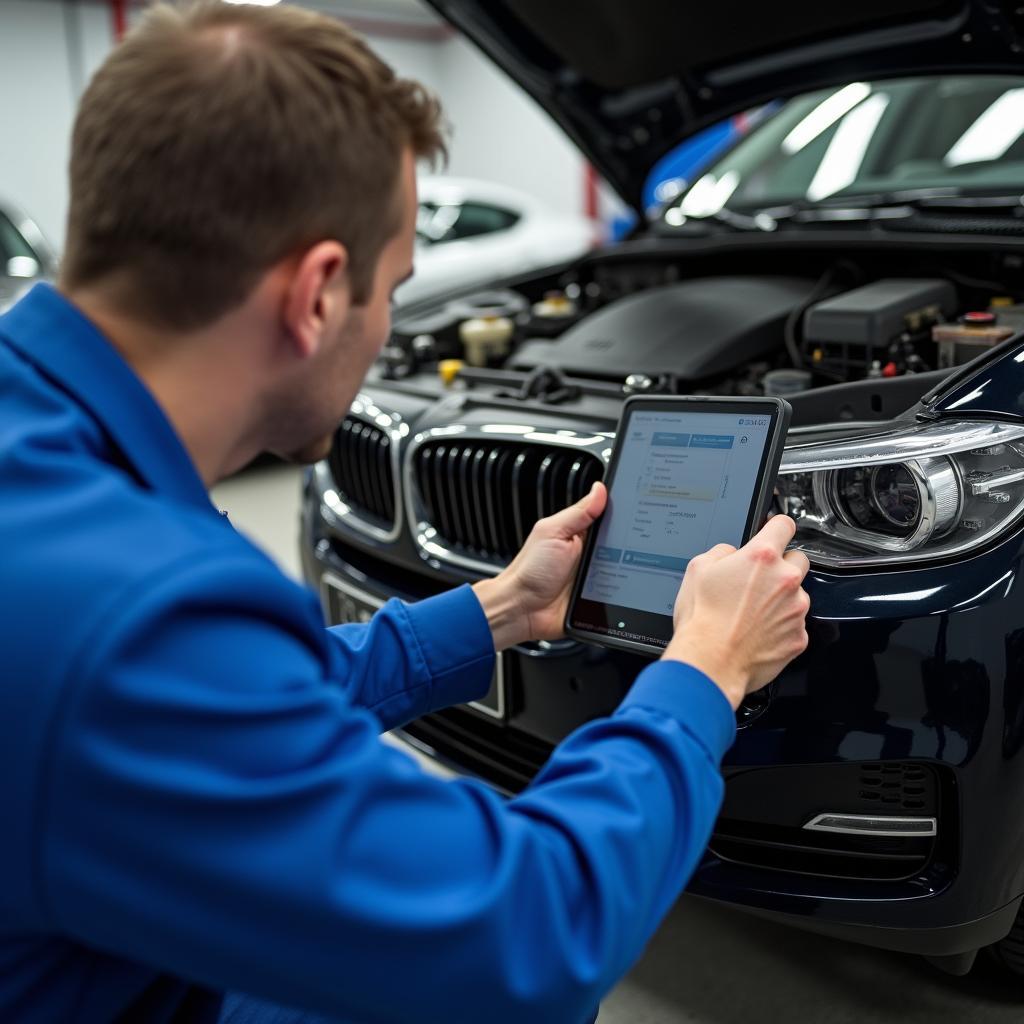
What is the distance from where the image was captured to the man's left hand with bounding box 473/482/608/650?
1290mm

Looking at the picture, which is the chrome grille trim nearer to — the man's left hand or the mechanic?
the man's left hand

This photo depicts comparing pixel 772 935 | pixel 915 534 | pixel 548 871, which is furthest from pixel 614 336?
pixel 548 871

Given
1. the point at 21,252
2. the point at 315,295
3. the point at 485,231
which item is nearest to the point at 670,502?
the point at 315,295

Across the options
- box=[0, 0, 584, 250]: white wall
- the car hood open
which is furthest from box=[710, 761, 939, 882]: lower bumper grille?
box=[0, 0, 584, 250]: white wall

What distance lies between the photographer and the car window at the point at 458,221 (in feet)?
18.8

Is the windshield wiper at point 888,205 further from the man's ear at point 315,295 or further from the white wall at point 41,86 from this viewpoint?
the white wall at point 41,86

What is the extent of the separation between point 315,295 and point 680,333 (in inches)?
48.9

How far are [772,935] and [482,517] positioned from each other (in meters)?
0.80

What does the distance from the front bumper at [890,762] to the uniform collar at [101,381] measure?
0.75 m

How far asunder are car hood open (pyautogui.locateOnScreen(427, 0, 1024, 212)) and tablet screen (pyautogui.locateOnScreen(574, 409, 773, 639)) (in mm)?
1081

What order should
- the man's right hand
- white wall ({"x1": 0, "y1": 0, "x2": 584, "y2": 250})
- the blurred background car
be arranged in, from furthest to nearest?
white wall ({"x1": 0, "y1": 0, "x2": 584, "y2": 250}) → the blurred background car → the man's right hand

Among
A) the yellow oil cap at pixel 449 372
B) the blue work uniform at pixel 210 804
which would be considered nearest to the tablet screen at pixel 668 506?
the blue work uniform at pixel 210 804

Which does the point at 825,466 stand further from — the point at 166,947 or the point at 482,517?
the point at 166,947

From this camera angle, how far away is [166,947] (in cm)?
65
